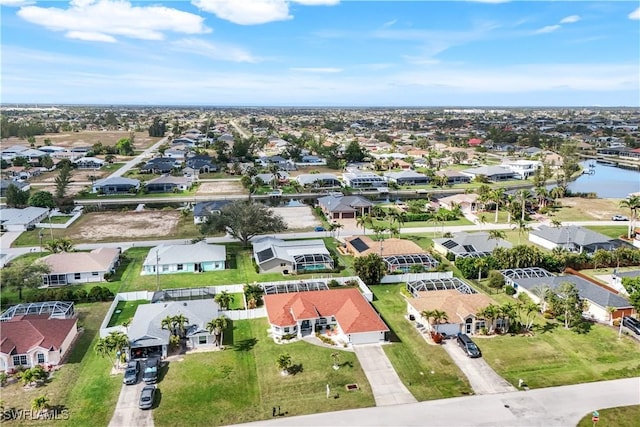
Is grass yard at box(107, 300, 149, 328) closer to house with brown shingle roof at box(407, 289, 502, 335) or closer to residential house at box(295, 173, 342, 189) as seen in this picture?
house with brown shingle roof at box(407, 289, 502, 335)

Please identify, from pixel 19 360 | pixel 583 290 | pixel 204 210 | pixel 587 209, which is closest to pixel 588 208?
pixel 587 209

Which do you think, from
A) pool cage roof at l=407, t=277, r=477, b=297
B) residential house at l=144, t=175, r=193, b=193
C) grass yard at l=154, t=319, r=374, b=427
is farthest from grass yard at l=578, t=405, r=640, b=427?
residential house at l=144, t=175, r=193, b=193

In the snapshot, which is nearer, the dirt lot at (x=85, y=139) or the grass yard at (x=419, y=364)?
the grass yard at (x=419, y=364)

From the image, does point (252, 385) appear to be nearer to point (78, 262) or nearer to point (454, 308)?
point (454, 308)

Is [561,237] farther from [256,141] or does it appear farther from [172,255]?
[256,141]

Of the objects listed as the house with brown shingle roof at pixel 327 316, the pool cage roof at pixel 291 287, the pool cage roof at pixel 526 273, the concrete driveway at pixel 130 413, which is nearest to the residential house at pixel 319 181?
the pool cage roof at pixel 291 287

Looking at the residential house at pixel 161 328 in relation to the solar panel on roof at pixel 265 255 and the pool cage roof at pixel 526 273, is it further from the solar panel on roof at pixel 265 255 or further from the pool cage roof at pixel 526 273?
the pool cage roof at pixel 526 273
